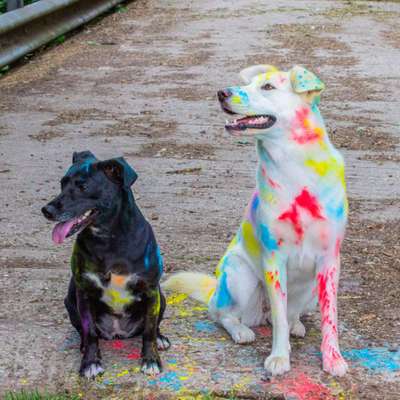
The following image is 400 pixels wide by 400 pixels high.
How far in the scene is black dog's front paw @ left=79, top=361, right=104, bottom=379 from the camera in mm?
4160

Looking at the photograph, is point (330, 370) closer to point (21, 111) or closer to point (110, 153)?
point (110, 153)

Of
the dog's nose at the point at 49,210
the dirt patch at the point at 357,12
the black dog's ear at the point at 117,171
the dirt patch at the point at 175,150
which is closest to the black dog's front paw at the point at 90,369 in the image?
the dog's nose at the point at 49,210

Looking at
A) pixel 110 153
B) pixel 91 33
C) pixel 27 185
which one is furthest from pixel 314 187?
pixel 91 33

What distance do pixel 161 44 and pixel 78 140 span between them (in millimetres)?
5178

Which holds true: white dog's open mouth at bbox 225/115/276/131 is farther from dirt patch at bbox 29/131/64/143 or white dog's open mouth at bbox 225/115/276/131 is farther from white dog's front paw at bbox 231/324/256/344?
dirt patch at bbox 29/131/64/143

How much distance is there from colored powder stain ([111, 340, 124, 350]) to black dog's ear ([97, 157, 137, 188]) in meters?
0.90

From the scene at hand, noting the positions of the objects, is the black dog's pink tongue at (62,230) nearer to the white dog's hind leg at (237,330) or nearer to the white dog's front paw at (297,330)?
the white dog's hind leg at (237,330)

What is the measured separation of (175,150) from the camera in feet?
26.2

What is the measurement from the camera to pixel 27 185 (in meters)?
7.06

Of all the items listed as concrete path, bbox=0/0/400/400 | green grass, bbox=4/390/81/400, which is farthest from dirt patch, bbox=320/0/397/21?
green grass, bbox=4/390/81/400

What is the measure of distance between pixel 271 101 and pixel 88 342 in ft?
4.50

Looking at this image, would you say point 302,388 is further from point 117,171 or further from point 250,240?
point 117,171

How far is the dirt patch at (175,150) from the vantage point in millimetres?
7844

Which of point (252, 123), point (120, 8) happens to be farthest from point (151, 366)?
point (120, 8)
